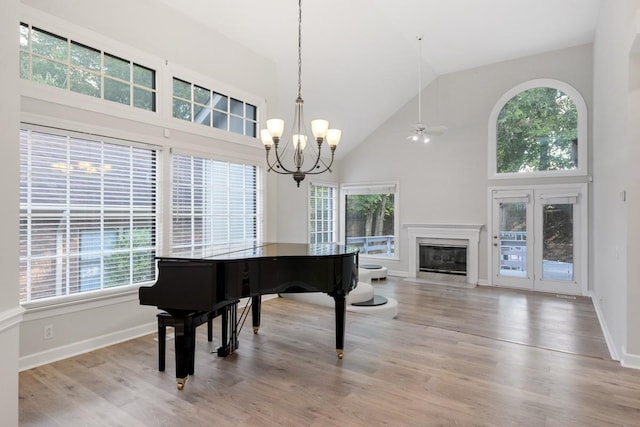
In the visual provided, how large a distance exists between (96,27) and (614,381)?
5.49 metres

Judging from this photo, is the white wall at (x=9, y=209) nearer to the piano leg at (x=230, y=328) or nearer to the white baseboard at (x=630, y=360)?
the piano leg at (x=230, y=328)

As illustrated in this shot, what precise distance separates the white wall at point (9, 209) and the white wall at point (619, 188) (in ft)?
13.2

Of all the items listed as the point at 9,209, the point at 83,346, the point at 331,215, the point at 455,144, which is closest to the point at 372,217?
the point at 331,215

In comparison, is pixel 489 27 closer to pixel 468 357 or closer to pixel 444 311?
pixel 444 311

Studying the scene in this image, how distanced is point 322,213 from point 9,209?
652cm

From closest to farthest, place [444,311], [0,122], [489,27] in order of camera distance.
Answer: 1. [0,122]
2. [444,311]
3. [489,27]

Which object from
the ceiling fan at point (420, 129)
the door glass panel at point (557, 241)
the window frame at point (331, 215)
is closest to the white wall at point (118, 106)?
the ceiling fan at point (420, 129)

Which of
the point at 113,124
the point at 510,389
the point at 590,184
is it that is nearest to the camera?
the point at 510,389

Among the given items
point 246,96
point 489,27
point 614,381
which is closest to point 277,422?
point 614,381

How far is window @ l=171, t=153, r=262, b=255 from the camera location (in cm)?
430

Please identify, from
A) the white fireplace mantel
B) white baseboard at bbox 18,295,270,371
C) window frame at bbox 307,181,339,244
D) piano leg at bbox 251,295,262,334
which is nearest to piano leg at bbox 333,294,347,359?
piano leg at bbox 251,295,262,334

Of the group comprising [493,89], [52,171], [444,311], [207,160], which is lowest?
[444,311]

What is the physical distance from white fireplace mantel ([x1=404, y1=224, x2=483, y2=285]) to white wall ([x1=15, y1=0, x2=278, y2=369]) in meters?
4.24

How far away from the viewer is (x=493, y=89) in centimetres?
663
